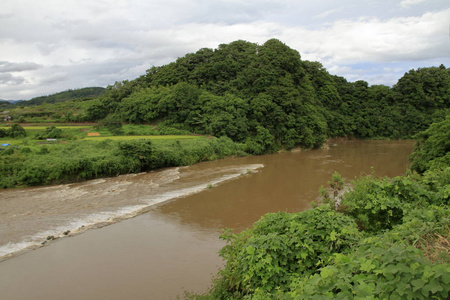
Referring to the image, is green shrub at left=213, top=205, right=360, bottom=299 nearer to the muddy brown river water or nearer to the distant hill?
the muddy brown river water

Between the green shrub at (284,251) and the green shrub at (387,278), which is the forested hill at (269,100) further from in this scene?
the green shrub at (387,278)

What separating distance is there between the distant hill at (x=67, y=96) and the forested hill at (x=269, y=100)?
29.5 metres

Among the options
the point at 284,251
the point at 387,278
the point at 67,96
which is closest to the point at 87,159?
the point at 284,251

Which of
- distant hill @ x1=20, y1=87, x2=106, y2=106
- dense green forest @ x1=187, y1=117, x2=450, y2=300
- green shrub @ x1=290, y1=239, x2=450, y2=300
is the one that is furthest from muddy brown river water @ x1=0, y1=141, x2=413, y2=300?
distant hill @ x1=20, y1=87, x2=106, y2=106

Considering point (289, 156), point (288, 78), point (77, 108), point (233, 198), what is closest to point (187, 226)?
point (233, 198)

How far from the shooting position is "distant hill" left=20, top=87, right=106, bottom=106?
60.6 metres

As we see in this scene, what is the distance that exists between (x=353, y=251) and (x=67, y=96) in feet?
239

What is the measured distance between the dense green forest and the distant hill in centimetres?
6421

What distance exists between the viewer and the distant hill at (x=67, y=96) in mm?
60562

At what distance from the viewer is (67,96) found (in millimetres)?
65688

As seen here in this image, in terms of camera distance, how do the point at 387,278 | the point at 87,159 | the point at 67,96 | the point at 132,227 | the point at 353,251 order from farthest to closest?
the point at 67,96 → the point at 87,159 → the point at 132,227 → the point at 353,251 → the point at 387,278

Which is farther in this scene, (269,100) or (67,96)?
(67,96)

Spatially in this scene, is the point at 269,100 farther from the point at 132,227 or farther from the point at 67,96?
the point at 67,96

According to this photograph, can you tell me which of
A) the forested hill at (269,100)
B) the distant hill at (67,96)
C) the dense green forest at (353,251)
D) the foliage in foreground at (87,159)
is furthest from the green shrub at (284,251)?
the distant hill at (67,96)
